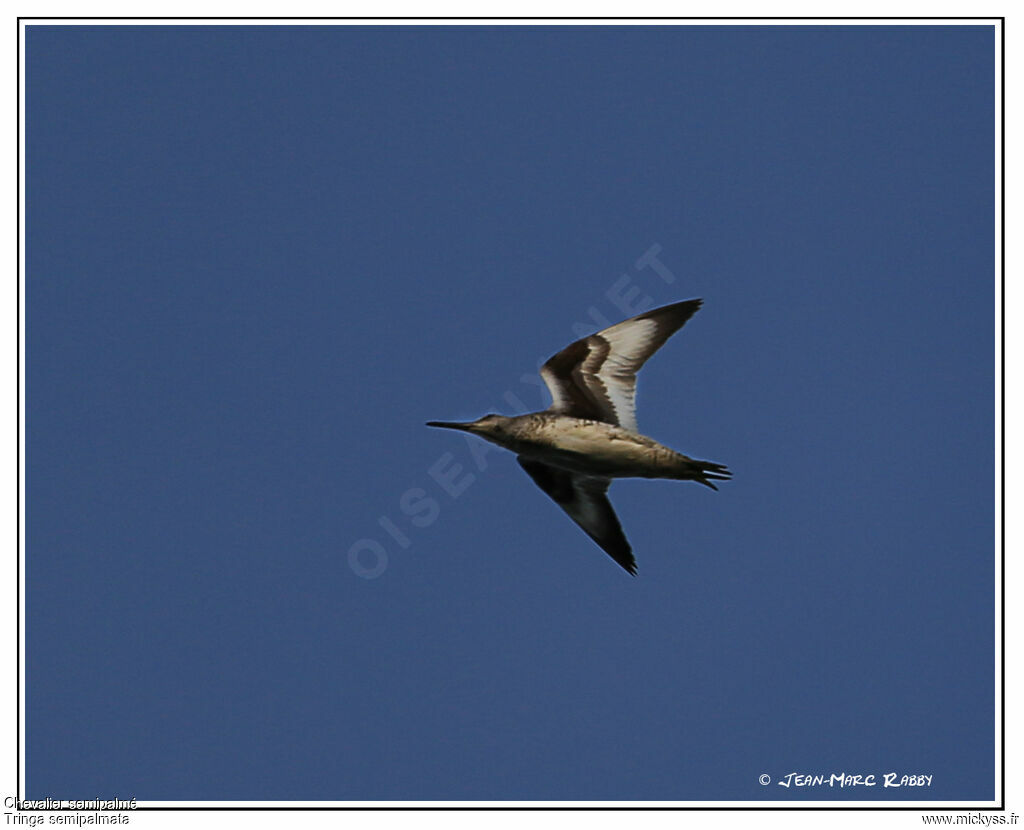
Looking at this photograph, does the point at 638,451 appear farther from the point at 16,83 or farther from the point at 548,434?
the point at 16,83

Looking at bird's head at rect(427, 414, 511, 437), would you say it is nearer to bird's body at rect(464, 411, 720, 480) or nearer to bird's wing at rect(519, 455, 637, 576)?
bird's body at rect(464, 411, 720, 480)

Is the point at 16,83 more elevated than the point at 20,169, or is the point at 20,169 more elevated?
the point at 16,83

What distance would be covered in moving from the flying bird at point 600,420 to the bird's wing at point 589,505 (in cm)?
14

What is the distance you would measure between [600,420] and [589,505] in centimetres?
159

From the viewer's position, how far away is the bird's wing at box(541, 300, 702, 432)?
10375mm

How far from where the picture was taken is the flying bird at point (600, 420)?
9.79 metres

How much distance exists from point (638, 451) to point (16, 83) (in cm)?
825

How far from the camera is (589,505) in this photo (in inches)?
456
